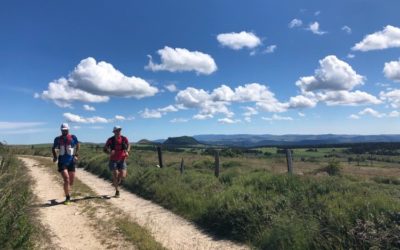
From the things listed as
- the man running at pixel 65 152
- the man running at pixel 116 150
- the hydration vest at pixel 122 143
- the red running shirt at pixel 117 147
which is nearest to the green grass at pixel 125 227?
the man running at pixel 65 152

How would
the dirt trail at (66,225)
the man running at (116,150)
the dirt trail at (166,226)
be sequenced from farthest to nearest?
the man running at (116,150) → the dirt trail at (166,226) → the dirt trail at (66,225)

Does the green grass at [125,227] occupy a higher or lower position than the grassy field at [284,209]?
lower

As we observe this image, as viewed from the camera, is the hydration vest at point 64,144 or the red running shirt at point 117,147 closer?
the hydration vest at point 64,144

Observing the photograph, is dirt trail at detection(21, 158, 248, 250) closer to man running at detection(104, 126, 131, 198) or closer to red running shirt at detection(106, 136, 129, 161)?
man running at detection(104, 126, 131, 198)

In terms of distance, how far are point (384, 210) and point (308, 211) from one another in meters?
1.44

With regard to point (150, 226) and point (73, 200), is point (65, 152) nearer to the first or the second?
point (73, 200)

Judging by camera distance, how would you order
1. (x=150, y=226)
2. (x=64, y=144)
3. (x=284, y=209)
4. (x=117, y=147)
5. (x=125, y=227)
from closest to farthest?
1. (x=284, y=209)
2. (x=125, y=227)
3. (x=150, y=226)
4. (x=64, y=144)
5. (x=117, y=147)

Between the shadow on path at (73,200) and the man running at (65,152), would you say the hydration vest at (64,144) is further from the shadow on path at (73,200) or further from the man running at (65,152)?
the shadow on path at (73,200)

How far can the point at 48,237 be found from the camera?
8.10 m

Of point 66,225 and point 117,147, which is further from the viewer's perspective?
point 117,147

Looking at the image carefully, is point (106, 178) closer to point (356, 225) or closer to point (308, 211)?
point (308, 211)

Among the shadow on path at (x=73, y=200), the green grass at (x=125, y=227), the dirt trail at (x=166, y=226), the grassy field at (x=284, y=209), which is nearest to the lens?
the grassy field at (x=284, y=209)

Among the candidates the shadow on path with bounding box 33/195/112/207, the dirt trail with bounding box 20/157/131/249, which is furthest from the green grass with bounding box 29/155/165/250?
the shadow on path with bounding box 33/195/112/207

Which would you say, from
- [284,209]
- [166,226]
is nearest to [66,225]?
[166,226]
